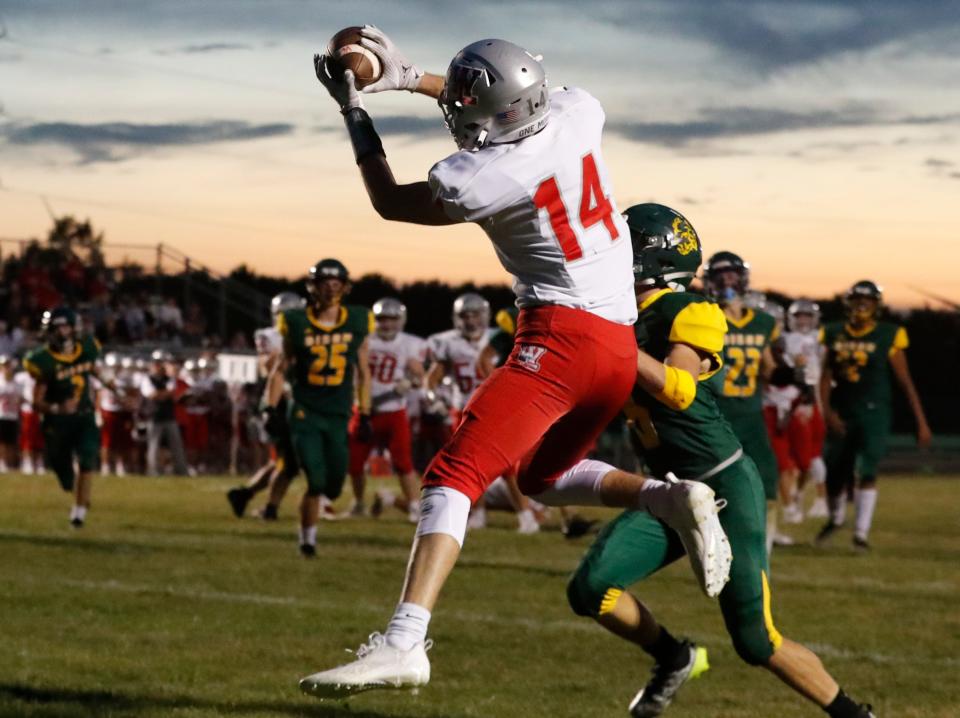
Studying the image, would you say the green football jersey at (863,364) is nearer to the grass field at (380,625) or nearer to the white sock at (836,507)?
the white sock at (836,507)

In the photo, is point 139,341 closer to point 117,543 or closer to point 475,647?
point 117,543

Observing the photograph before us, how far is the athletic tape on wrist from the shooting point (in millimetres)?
4570

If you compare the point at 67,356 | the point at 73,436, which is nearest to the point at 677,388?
the point at 73,436

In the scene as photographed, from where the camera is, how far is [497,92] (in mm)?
4328

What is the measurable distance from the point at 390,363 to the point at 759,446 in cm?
536

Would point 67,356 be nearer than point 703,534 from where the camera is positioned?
No

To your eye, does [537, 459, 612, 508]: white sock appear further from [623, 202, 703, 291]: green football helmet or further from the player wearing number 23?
the player wearing number 23

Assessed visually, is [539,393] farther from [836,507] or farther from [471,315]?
[471,315]

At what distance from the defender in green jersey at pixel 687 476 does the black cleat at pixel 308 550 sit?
18.6 ft

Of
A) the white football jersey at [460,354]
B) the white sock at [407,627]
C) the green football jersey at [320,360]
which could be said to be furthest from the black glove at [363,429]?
the white sock at [407,627]

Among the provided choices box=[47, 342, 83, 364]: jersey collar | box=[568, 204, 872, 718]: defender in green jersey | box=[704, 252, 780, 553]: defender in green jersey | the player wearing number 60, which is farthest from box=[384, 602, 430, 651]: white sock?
box=[47, 342, 83, 364]: jersey collar

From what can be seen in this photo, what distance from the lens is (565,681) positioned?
254 inches

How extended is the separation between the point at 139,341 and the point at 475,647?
74.7 ft

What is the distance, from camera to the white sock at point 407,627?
13.1 ft
